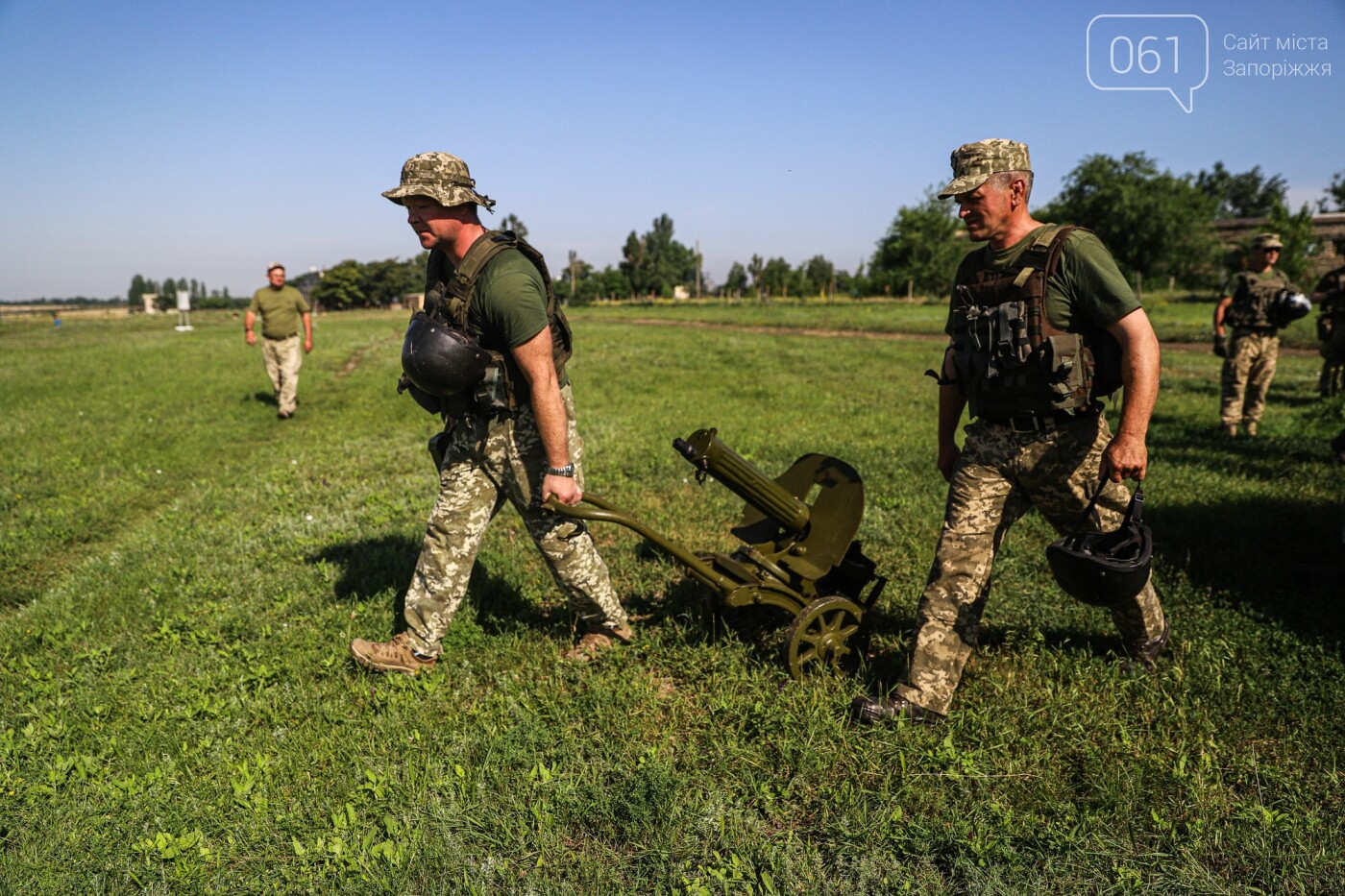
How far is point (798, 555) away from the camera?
4367 millimetres

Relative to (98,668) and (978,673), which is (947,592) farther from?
(98,668)

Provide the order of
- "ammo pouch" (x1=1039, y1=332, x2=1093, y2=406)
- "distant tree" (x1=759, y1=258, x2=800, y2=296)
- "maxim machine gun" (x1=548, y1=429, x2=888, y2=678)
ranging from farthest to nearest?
"distant tree" (x1=759, y1=258, x2=800, y2=296)
"maxim machine gun" (x1=548, y1=429, x2=888, y2=678)
"ammo pouch" (x1=1039, y1=332, x2=1093, y2=406)

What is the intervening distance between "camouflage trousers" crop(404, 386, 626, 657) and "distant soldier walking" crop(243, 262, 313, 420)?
30.4 feet

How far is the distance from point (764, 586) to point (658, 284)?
8617 cm

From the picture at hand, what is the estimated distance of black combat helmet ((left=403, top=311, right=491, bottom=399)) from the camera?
12.5ft

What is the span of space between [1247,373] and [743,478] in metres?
9.03

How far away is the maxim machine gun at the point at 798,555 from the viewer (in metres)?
4.03

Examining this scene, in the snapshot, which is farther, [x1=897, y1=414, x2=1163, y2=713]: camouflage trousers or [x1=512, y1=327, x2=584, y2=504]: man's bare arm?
[x1=512, y1=327, x2=584, y2=504]: man's bare arm

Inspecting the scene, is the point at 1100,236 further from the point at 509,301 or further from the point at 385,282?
the point at 385,282

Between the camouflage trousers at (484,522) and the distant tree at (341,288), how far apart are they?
11527 centimetres

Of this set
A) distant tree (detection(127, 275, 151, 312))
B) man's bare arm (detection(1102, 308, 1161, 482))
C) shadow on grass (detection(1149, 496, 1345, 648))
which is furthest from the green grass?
distant tree (detection(127, 275, 151, 312))

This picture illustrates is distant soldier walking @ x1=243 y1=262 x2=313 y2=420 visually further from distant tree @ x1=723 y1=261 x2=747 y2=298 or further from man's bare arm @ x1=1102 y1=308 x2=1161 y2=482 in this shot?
distant tree @ x1=723 y1=261 x2=747 y2=298

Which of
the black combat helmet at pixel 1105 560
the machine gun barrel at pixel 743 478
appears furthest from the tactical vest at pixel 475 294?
the black combat helmet at pixel 1105 560

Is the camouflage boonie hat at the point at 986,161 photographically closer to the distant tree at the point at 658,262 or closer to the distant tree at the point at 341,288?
the distant tree at the point at 658,262
